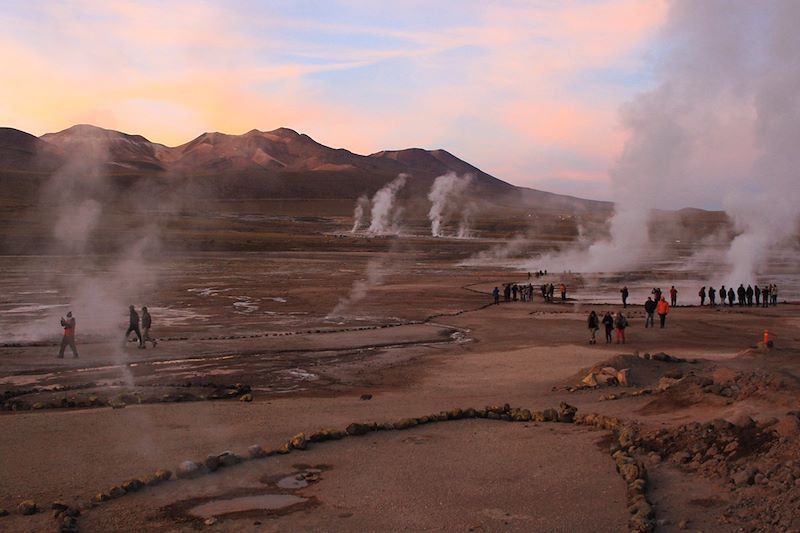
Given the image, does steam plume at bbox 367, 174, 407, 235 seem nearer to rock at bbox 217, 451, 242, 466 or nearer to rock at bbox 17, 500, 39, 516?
rock at bbox 217, 451, 242, 466

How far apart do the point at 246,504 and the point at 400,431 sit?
4461mm

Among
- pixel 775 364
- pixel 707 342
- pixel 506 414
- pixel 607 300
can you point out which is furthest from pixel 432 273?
pixel 506 414

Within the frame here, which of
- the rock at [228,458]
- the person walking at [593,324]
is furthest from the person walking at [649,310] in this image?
the rock at [228,458]

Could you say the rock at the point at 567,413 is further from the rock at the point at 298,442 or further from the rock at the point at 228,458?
the rock at the point at 228,458

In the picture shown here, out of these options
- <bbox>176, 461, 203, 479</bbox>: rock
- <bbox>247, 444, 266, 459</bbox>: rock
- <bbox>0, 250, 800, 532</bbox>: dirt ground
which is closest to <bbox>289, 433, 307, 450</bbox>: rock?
<bbox>0, 250, 800, 532</bbox>: dirt ground

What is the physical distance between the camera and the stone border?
10.8 m

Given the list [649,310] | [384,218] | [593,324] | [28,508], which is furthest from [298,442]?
[384,218]

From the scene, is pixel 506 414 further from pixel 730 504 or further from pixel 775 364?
pixel 775 364

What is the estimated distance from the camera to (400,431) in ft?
50.6

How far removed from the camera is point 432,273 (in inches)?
2692

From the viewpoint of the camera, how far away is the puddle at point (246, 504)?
1125cm

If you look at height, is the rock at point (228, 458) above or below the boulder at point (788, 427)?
below

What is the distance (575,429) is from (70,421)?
9.63 meters

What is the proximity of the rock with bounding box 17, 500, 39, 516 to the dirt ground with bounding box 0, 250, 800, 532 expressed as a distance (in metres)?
0.12
